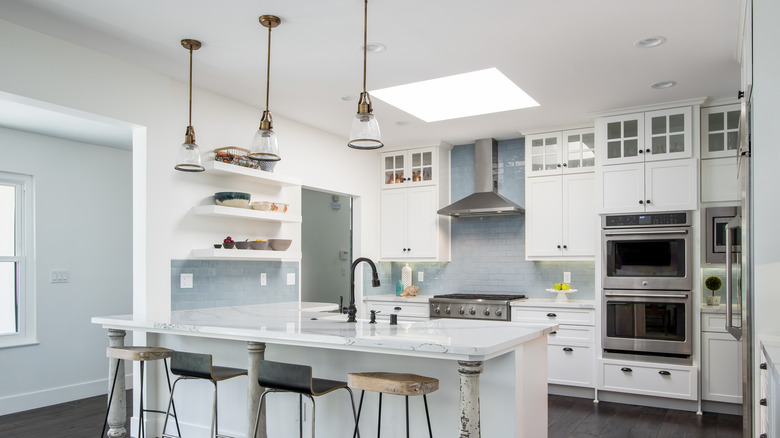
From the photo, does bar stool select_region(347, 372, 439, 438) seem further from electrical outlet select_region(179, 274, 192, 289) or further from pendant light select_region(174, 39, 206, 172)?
electrical outlet select_region(179, 274, 192, 289)

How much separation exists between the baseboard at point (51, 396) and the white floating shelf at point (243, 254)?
215cm

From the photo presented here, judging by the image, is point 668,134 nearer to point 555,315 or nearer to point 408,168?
point 555,315

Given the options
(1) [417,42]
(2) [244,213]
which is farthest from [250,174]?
(1) [417,42]

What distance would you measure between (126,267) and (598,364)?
15.7ft

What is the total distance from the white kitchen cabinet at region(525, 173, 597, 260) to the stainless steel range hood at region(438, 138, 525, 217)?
0.21 meters

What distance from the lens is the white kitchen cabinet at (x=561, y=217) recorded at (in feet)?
18.1

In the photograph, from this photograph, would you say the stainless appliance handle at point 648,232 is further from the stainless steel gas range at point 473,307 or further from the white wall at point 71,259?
the white wall at point 71,259

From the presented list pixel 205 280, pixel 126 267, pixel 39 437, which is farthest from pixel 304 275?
pixel 39 437

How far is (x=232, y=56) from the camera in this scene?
12.6 ft

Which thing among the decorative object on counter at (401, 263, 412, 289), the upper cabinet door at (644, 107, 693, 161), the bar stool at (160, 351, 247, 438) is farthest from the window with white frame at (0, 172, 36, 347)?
the upper cabinet door at (644, 107, 693, 161)

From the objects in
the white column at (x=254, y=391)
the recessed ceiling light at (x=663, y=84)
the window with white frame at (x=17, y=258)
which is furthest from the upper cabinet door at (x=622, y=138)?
the window with white frame at (x=17, y=258)

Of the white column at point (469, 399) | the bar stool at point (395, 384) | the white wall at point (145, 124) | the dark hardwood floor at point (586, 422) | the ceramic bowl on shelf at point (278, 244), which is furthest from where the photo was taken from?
the ceramic bowl on shelf at point (278, 244)

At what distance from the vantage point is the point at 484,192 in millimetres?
6164

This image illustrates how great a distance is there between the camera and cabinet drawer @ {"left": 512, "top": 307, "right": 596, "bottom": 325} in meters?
5.24
